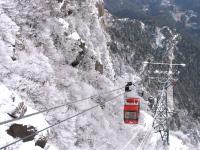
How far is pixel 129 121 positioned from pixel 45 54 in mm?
8838

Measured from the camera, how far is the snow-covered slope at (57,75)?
28078 mm

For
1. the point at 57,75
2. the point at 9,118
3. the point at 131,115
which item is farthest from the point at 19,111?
the point at 57,75

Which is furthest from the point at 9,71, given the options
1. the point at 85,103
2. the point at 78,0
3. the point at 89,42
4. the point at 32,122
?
the point at 78,0

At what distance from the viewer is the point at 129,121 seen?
3119 cm

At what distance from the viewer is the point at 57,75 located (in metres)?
34.1

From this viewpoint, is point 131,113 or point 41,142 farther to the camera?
point 131,113

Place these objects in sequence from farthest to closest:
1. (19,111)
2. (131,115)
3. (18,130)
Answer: (131,115)
(19,111)
(18,130)

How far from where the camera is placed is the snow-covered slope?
28078mm

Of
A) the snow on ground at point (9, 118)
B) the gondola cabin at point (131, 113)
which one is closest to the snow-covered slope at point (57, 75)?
the snow on ground at point (9, 118)

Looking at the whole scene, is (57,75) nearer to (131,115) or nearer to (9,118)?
(131,115)

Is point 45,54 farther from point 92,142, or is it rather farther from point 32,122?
point 32,122

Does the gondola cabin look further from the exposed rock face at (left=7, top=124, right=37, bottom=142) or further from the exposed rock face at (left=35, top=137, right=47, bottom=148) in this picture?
the exposed rock face at (left=7, top=124, right=37, bottom=142)

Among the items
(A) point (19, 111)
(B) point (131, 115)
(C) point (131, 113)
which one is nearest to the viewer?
(A) point (19, 111)

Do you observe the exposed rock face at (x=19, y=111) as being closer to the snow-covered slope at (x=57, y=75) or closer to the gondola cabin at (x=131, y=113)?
the snow-covered slope at (x=57, y=75)
